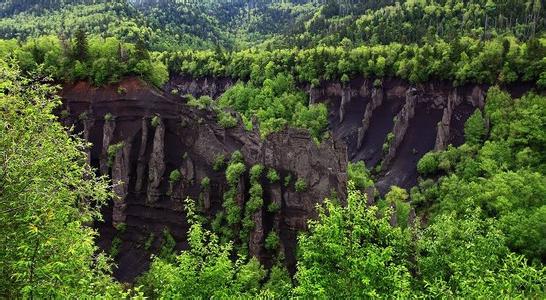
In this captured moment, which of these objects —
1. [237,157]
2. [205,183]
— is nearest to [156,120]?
[205,183]

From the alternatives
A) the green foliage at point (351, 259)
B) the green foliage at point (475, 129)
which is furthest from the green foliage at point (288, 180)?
the green foliage at point (475, 129)

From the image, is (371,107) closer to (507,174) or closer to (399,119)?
(399,119)

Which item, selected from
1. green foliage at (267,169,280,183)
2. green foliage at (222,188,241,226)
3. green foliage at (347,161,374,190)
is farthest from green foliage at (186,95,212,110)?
green foliage at (347,161,374,190)

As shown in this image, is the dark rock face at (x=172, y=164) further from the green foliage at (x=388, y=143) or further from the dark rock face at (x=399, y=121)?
the green foliage at (x=388, y=143)

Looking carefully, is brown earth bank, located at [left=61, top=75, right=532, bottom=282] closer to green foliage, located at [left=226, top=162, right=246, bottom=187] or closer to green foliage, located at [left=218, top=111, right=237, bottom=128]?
green foliage, located at [left=218, top=111, right=237, bottom=128]

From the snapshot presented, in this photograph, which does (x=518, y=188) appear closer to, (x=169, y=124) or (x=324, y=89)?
(x=169, y=124)

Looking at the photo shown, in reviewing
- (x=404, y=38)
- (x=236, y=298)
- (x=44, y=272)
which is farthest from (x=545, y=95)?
(x=44, y=272)

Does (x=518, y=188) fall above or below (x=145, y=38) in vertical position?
below
